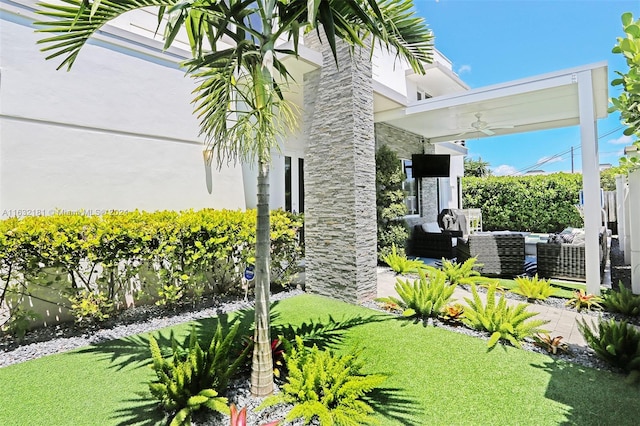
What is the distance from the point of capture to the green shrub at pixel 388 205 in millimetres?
11016

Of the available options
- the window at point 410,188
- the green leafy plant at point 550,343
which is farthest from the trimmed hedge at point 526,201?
the green leafy plant at point 550,343

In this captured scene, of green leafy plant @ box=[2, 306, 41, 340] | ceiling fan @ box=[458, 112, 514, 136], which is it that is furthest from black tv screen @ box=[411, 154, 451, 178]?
green leafy plant @ box=[2, 306, 41, 340]

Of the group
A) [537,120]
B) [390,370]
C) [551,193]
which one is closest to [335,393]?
[390,370]

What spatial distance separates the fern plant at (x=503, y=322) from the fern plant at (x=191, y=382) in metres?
3.91

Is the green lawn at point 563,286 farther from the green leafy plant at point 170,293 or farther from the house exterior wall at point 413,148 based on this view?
the green leafy plant at point 170,293

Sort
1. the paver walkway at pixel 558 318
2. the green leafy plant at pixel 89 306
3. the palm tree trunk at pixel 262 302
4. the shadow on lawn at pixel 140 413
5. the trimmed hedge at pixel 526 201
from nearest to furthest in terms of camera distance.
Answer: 1. the shadow on lawn at pixel 140 413
2. the palm tree trunk at pixel 262 302
3. the paver walkway at pixel 558 318
4. the green leafy plant at pixel 89 306
5. the trimmed hedge at pixel 526 201

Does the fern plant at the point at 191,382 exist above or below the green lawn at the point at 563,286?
above

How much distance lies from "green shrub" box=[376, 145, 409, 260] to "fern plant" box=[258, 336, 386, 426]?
746 cm

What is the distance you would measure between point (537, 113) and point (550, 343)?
358 inches

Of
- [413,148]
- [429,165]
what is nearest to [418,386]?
[413,148]

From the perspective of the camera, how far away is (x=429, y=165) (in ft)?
47.8

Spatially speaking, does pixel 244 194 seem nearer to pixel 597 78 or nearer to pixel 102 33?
pixel 102 33

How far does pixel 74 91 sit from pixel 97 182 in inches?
71.4

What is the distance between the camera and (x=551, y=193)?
20.2 meters
